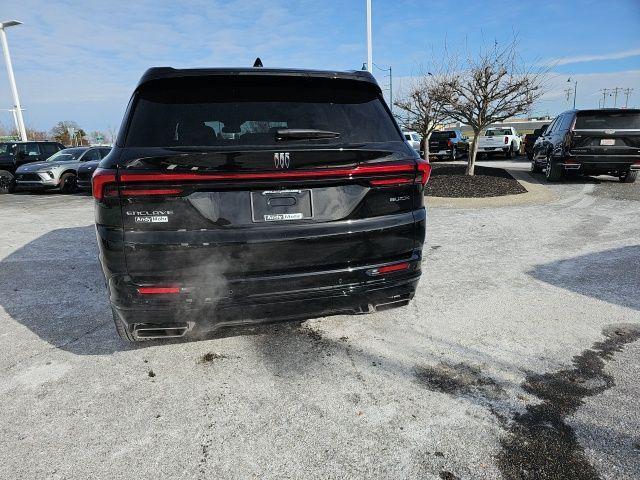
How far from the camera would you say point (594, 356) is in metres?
2.98

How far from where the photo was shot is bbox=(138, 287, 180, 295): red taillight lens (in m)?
2.41

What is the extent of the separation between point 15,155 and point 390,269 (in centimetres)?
1797

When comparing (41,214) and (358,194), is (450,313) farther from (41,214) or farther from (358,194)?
(41,214)

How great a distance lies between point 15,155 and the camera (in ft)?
52.3

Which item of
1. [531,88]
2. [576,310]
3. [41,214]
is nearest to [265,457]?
[576,310]

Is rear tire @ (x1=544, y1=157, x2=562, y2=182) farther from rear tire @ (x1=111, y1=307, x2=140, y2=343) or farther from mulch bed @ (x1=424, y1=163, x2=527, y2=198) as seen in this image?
rear tire @ (x1=111, y1=307, x2=140, y2=343)

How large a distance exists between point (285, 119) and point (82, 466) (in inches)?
84.9

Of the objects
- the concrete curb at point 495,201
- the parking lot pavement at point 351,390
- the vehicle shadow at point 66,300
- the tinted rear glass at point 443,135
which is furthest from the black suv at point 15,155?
the tinted rear glass at point 443,135

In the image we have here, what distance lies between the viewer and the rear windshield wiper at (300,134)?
2.57 m

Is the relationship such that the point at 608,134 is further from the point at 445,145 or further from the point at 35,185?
the point at 35,185

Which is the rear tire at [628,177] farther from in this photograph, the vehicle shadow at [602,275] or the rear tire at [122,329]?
the rear tire at [122,329]

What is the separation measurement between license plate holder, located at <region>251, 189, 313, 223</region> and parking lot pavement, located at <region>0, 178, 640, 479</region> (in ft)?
3.48

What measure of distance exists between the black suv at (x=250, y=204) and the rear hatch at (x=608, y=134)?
9776 mm

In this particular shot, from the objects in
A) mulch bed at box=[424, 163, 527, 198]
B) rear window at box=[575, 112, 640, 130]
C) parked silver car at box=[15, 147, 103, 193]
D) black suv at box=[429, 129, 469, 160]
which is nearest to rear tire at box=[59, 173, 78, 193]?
parked silver car at box=[15, 147, 103, 193]
